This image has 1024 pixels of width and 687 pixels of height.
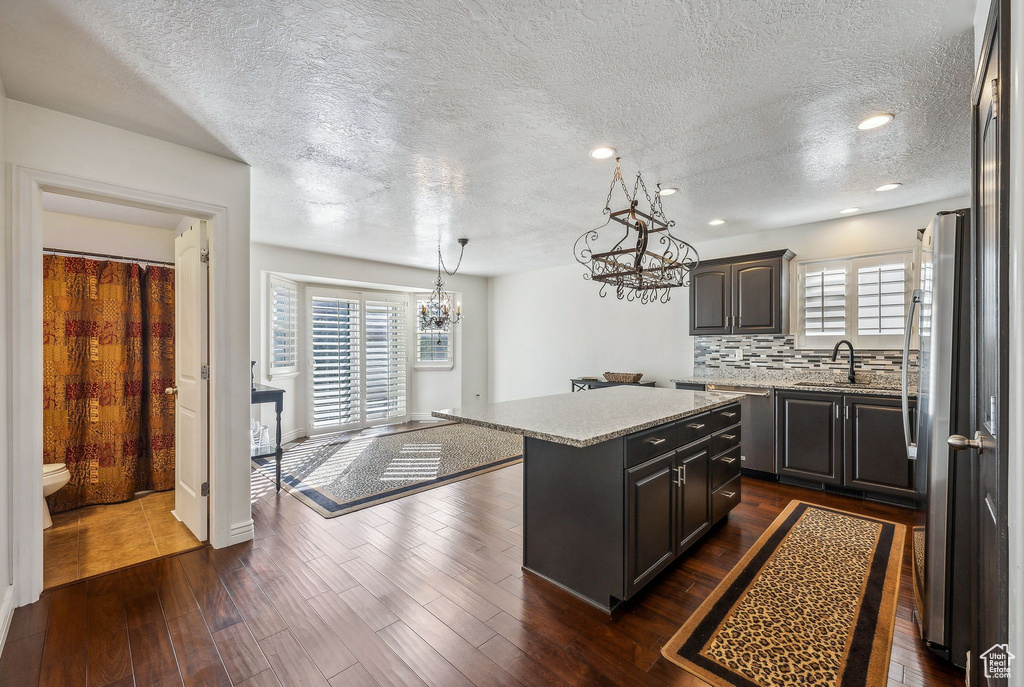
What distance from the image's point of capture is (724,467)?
3049 mm

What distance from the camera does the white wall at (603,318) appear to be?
423 cm

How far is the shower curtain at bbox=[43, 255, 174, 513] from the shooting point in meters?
3.46

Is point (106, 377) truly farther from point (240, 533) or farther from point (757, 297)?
point (757, 297)

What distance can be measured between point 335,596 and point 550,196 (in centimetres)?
308

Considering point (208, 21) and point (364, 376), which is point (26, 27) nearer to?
point (208, 21)

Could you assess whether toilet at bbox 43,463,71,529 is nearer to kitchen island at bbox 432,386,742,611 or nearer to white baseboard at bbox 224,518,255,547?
white baseboard at bbox 224,518,255,547

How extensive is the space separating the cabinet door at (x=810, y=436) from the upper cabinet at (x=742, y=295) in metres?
0.79

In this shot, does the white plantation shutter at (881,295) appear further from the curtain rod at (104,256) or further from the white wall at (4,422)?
the curtain rod at (104,256)

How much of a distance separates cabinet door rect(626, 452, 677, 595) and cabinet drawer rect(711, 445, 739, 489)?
618 mm

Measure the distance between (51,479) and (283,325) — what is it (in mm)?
2897

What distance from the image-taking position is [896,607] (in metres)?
2.16

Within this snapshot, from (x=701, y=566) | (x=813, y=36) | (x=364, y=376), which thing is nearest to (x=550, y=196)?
(x=813, y=36)

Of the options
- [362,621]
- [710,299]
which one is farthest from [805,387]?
[362,621]

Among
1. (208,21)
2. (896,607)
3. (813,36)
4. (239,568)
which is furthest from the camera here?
(239,568)
